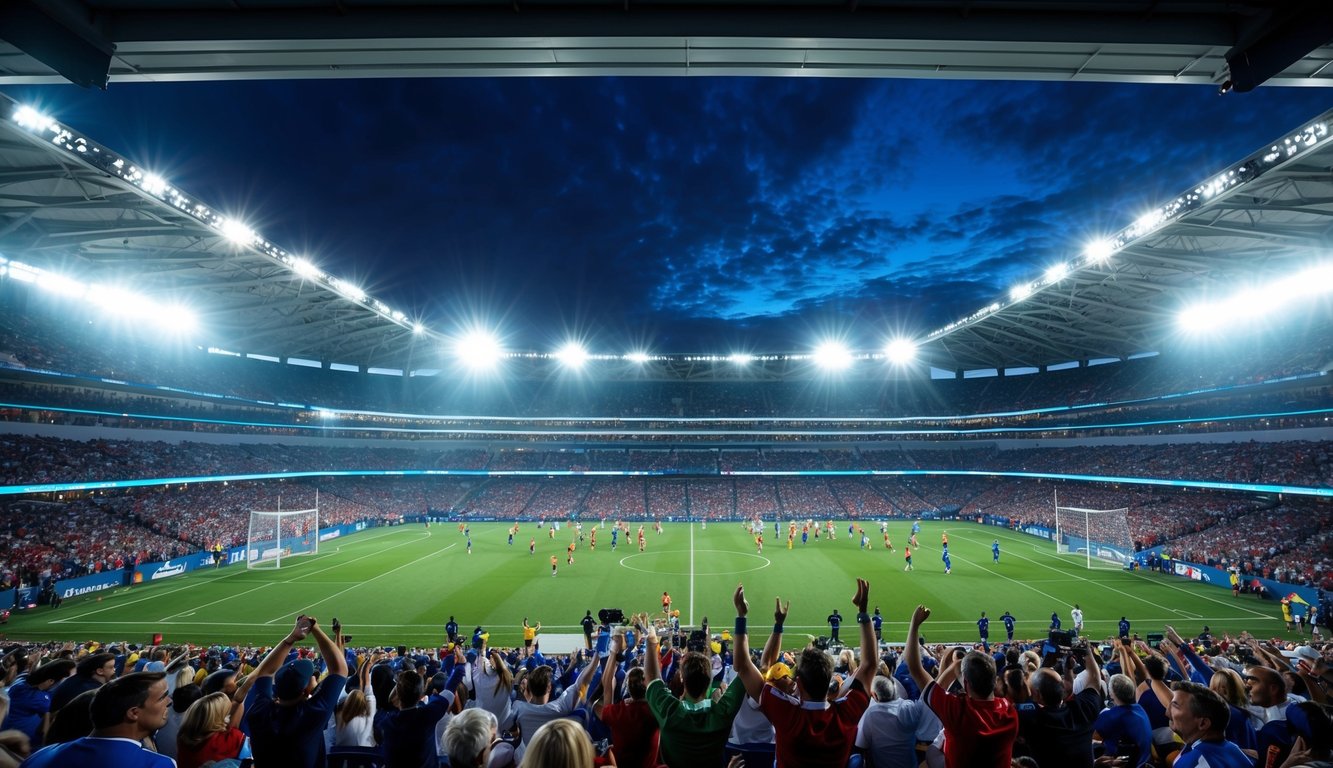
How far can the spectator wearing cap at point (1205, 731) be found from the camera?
133 inches

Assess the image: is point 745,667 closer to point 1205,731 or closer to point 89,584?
point 1205,731

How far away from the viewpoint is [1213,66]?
6109 millimetres

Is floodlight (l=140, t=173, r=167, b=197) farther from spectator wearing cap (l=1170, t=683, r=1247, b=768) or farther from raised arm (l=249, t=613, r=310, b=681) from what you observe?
spectator wearing cap (l=1170, t=683, r=1247, b=768)

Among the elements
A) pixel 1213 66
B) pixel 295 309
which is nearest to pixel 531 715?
pixel 1213 66

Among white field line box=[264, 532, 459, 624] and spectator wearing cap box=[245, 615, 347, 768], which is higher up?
spectator wearing cap box=[245, 615, 347, 768]

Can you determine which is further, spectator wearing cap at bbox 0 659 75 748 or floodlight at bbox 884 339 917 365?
floodlight at bbox 884 339 917 365

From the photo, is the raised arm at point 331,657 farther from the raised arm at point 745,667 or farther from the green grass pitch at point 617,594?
the green grass pitch at point 617,594

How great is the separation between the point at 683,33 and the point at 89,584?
36.8 metres

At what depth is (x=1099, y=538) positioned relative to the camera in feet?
122

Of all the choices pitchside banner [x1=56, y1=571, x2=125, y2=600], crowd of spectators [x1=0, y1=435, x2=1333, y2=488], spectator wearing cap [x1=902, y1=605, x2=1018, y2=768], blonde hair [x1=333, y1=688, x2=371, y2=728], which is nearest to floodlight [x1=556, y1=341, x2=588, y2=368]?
crowd of spectators [x1=0, y1=435, x2=1333, y2=488]

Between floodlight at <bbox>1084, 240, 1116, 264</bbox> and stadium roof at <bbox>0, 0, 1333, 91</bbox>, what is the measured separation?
85.6ft

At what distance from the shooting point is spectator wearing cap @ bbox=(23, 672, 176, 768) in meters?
2.61

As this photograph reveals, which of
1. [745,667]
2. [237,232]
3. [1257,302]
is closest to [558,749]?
[745,667]

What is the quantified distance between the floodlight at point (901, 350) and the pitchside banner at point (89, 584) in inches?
2430
